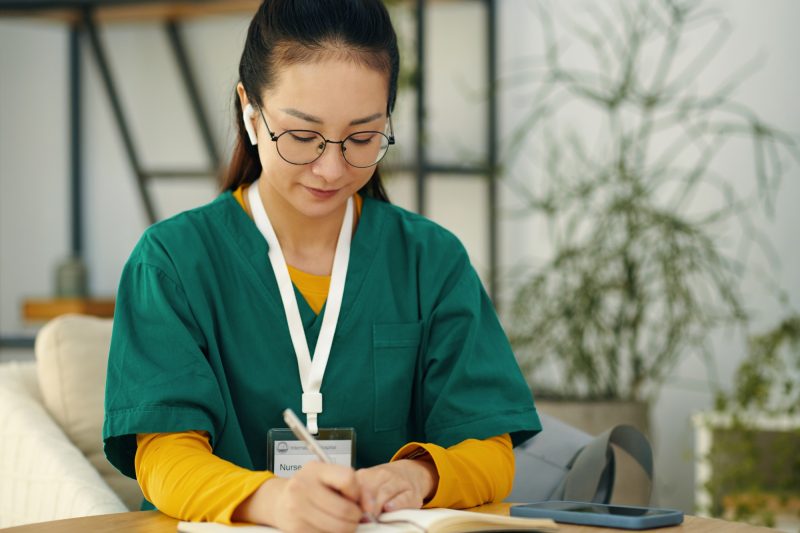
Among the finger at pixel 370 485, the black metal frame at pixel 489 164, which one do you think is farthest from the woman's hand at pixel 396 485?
the black metal frame at pixel 489 164

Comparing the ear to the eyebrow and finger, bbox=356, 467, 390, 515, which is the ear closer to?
the eyebrow

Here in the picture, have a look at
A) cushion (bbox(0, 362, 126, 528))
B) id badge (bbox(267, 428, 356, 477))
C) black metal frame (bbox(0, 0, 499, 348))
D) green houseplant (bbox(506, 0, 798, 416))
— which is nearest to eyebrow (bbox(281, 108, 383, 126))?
id badge (bbox(267, 428, 356, 477))

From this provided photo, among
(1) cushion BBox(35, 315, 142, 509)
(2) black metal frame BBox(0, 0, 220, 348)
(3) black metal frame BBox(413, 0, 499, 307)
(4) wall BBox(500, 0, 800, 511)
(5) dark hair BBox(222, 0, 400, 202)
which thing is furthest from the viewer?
(2) black metal frame BBox(0, 0, 220, 348)

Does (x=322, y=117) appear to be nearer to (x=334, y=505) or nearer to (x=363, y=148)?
(x=363, y=148)

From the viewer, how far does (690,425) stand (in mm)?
3648

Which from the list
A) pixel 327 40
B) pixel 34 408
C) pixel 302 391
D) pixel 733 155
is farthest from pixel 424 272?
pixel 733 155

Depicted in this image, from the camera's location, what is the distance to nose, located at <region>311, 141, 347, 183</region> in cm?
125

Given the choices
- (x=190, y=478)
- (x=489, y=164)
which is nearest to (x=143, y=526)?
(x=190, y=478)

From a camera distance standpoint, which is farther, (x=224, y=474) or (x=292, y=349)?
(x=292, y=349)

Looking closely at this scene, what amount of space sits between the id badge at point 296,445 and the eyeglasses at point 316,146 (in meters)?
0.32

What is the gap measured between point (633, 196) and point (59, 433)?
1.84 meters

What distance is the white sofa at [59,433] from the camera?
1.54m

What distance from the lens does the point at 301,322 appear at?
1332 millimetres

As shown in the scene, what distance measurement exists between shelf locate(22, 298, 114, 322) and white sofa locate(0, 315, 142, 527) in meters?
2.57
